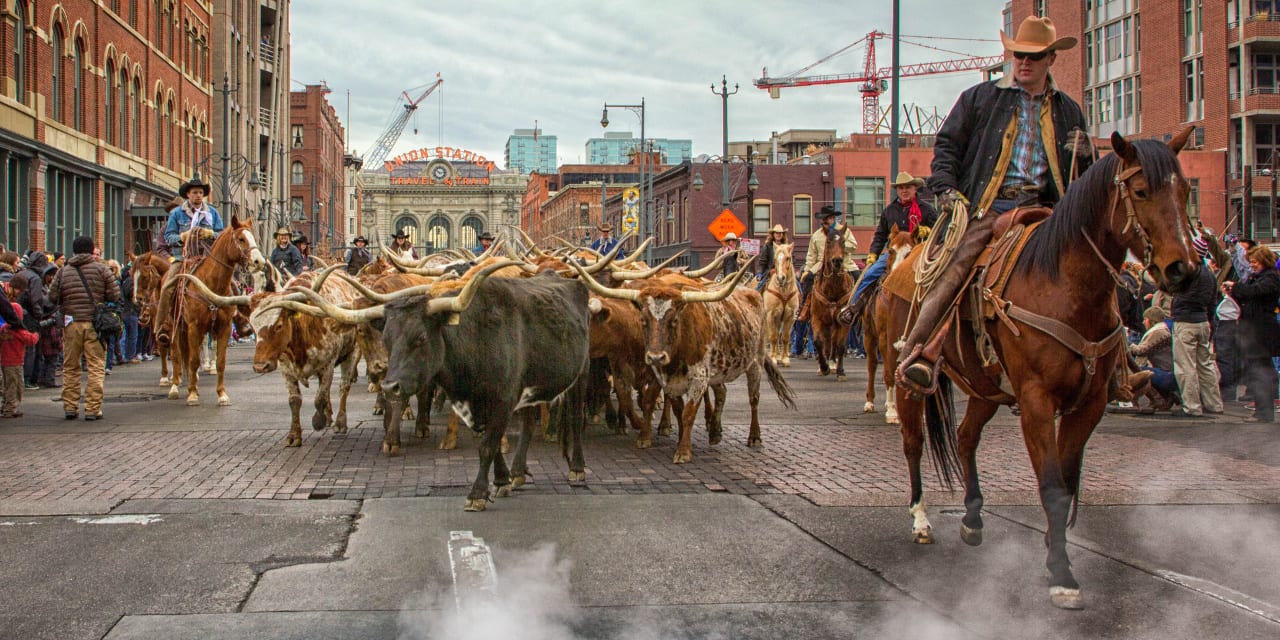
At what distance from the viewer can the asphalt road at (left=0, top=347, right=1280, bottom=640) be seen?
525cm

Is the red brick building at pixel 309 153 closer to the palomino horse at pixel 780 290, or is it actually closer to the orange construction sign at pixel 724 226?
the orange construction sign at pixel 724 226

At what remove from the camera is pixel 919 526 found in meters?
6.90

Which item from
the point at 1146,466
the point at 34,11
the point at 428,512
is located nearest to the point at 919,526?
the point at 428,512

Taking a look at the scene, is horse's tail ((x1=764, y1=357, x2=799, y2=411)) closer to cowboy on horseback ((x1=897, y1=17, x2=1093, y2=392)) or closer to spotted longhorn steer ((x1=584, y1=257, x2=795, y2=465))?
spotted longhorn steer ((x1=584, y1=257, x2=795, y2=465))

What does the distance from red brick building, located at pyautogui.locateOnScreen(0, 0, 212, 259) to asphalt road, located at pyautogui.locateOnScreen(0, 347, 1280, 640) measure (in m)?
18.0

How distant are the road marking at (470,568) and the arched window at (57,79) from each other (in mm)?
26698

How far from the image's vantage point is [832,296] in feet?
63.1

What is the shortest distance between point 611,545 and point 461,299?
6.55ft

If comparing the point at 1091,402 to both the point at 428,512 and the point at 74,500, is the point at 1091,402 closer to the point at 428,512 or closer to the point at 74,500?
the point at 428,512

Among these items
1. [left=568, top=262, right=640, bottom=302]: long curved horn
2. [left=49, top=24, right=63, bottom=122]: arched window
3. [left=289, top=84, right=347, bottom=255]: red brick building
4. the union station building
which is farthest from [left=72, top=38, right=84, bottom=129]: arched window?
the union station building

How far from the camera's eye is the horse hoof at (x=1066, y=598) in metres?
5.36

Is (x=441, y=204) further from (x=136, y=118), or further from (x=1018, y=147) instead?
(x=1018, y=147)

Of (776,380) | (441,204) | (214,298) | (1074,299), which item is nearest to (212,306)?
(214,298)

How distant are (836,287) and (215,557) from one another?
14009 millimetres
